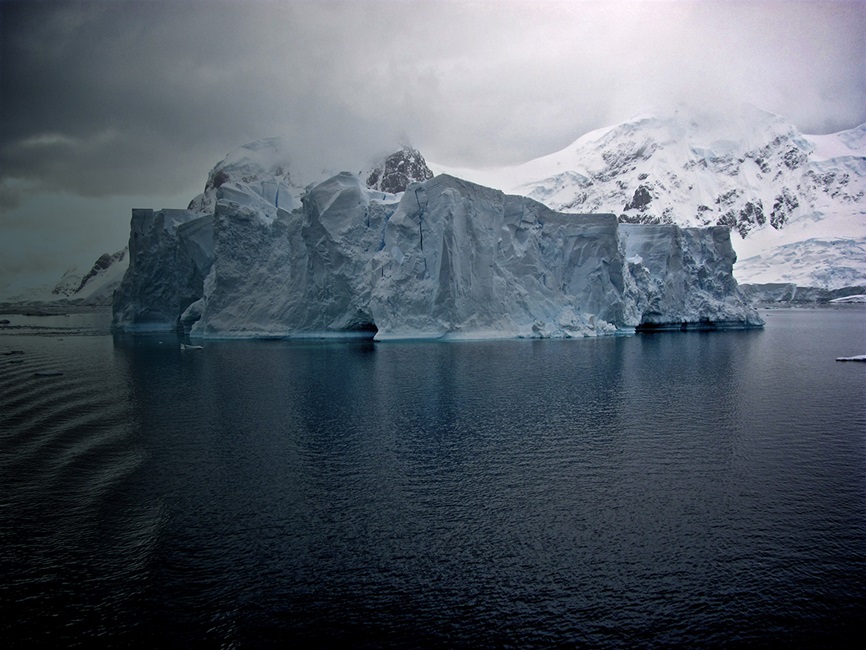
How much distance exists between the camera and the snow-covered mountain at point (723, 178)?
124m

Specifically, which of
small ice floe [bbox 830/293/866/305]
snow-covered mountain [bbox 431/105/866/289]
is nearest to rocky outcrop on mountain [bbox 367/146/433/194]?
snow-covered mountain [bbox 431/105/866/289]

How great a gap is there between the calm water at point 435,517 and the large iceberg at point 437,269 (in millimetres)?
16783

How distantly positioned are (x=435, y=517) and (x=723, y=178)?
15274 cm

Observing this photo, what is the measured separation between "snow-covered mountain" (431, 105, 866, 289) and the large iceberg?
73325mm

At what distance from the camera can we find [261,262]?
3931 cm

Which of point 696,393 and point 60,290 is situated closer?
point 696,393

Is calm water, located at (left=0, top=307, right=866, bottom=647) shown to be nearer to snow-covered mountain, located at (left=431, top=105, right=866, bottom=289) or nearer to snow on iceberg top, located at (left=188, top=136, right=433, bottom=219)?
snow on iceberg top, located at (left=188, top=136, right=433, bottom=219)

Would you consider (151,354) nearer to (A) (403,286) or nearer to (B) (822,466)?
(A) (403,286)

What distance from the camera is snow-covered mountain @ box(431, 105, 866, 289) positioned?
124 m

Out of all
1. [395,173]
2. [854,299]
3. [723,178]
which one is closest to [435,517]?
[395,173]

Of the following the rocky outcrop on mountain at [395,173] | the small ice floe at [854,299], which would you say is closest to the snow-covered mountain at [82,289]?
the rocky outcrop on mountain at [395,173]

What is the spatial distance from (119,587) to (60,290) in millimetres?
151780

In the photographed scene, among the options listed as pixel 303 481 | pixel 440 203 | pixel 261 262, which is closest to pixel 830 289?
pixel 440 203

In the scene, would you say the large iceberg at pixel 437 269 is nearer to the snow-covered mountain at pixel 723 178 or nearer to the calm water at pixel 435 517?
the calm water at pixel 435 517
